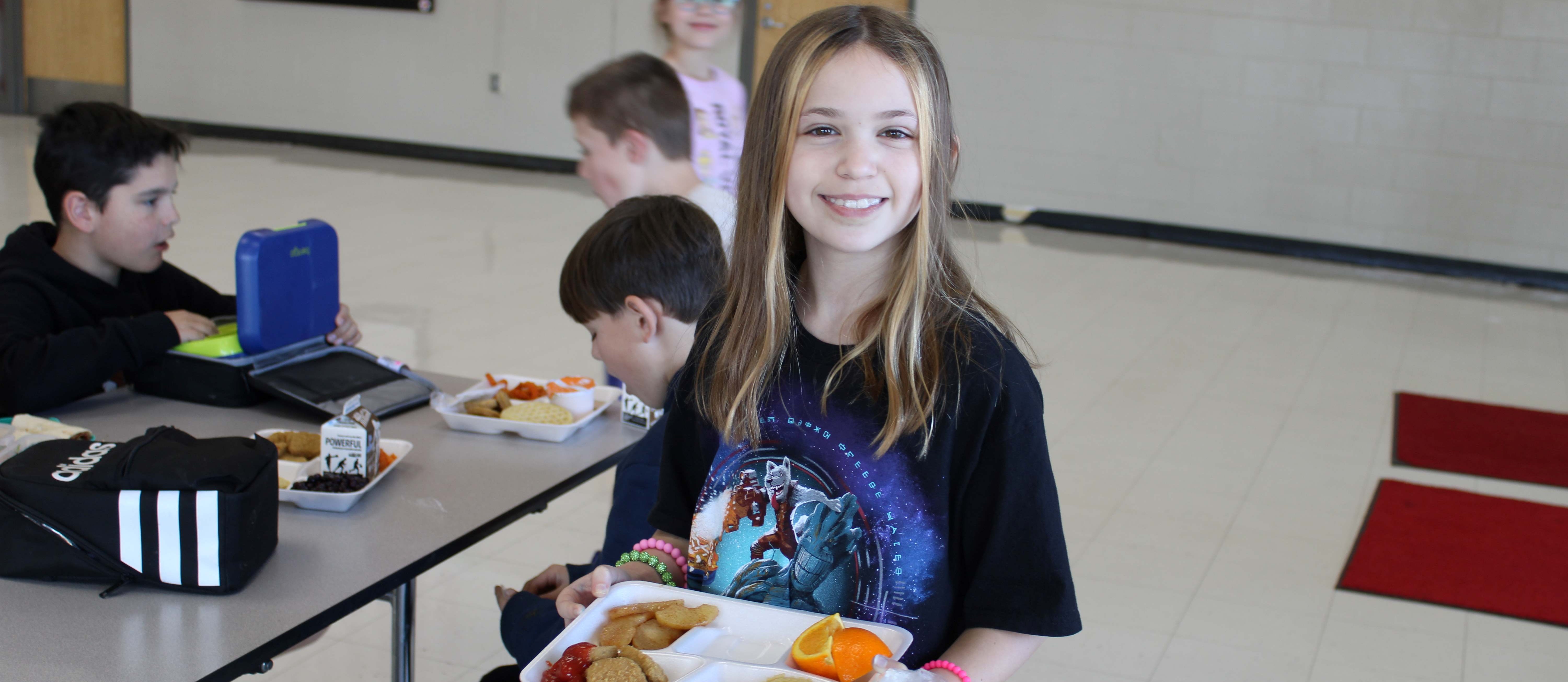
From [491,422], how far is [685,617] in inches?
29.7

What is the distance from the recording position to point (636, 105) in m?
2.29

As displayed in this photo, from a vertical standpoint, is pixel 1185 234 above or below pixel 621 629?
below

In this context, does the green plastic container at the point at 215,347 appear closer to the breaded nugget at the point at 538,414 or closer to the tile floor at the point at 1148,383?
the breaded nugget at the point at 538,414

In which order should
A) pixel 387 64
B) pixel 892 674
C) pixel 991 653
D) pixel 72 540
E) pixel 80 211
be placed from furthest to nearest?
1. pixel 387 64
2. pixel 80 211
3. pixel 72 540
4. pixel 991 653
5. pixel 892 674

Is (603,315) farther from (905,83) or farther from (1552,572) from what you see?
(1552,572)

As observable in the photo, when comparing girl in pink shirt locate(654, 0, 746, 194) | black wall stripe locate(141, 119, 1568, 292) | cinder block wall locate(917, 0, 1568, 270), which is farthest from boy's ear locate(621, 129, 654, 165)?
cinder block wall locate(917, 0, 1568, 270)

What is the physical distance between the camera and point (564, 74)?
8.60 metres

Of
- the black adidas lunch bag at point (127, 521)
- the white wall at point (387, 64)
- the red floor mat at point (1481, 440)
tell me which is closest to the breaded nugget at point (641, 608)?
the black adidas lunch bag at point (127, 521)

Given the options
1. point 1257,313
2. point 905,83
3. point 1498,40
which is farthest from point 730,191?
point 1498,40

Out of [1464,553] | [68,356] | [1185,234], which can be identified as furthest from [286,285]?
Result: [1185,234]

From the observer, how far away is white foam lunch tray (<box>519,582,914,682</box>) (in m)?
0.99

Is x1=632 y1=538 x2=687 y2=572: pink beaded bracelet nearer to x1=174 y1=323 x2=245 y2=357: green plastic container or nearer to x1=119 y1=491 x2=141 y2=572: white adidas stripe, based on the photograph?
x1=119 y1=491 x2=141 y2=572: white adidas stripe

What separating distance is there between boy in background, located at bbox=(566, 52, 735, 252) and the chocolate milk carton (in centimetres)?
88

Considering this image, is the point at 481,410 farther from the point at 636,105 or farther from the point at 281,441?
the point at 636,105
